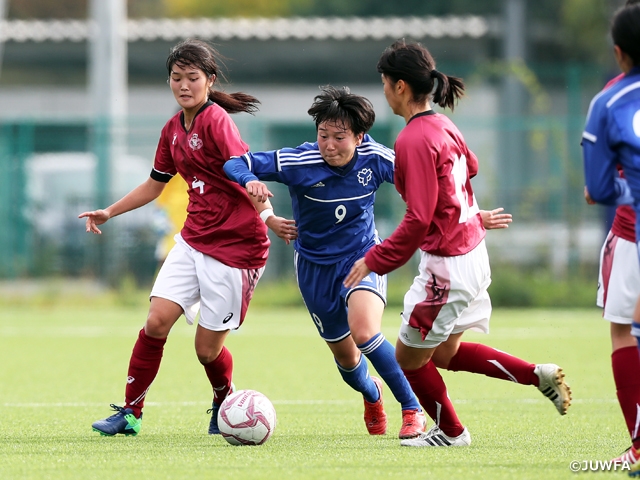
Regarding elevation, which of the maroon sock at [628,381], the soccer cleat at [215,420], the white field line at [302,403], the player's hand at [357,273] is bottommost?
the white field line at [302,403]

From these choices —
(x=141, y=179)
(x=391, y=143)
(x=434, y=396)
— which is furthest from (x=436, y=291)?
(x=141, y=179)

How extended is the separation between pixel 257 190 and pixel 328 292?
0.79 m

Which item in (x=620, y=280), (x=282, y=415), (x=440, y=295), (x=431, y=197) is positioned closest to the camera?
(x=620, y=280)

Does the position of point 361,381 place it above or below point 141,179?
below

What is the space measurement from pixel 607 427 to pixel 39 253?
10.9m

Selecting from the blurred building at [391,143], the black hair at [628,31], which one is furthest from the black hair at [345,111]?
the blurred building at [391,143]

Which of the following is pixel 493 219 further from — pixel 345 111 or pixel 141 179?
pixel 141 179

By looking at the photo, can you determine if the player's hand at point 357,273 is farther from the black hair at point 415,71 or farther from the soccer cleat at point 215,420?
the soccer cleat at point 215,420

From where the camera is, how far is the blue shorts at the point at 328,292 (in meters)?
5.42

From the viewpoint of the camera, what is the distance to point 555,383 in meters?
4.95

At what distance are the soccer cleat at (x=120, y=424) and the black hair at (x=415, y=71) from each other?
2127 millimetres

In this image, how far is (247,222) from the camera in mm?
5480

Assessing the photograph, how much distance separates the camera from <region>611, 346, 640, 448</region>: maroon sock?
4.25m

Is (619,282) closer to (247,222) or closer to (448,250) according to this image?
(448,250)
